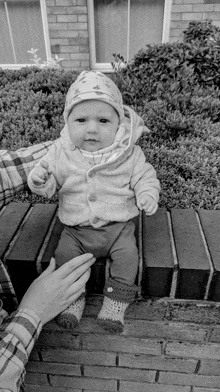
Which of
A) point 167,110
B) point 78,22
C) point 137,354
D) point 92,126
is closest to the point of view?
point 92,126

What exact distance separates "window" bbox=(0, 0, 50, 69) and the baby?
15.0ft

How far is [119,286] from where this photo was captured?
4.47 ft

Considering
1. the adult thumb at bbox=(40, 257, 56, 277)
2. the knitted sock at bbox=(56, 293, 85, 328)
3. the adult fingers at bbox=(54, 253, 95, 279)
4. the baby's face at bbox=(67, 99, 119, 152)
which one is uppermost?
the baby's face at bbox=(67, 99, 119, 152)

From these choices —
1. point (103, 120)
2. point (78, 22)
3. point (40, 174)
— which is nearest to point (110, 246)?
point (40, 174)

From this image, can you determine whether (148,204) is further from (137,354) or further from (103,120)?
(137,354)

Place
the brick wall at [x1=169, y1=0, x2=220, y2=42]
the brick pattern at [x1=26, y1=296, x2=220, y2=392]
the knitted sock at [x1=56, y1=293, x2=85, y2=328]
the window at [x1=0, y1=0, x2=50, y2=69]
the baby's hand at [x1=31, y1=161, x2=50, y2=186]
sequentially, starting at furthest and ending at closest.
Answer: the window at [x1=0, y1=0, x2=50, y2=69]
the brick wall at [x1=169, y1=0, x2=220, y2=42]
the brick pattern at [x1=26, y1=296, x2=220, y2=392]
the knitted sock at [x1=56, y1=293, x2=85, y2=328]
the baby's hand at [x1=31, y1=161, x2=50, y2=186]

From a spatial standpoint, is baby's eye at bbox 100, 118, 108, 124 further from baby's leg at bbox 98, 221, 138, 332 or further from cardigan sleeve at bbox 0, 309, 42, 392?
cardigan sleeve at bbox 0, 309, 42, 392

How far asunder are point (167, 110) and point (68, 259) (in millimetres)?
1856

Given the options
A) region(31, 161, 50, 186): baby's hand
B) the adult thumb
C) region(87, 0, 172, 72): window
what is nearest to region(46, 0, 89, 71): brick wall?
region(87, 0, 172, 72): window

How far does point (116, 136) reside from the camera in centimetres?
141

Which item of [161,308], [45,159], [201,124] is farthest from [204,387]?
[201,124]

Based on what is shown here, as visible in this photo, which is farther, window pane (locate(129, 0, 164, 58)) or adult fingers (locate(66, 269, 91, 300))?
window pane (locate(129, 0, 164, 58))

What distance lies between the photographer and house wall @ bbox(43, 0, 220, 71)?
481cm

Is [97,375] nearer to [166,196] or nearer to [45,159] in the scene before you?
[166,196]
